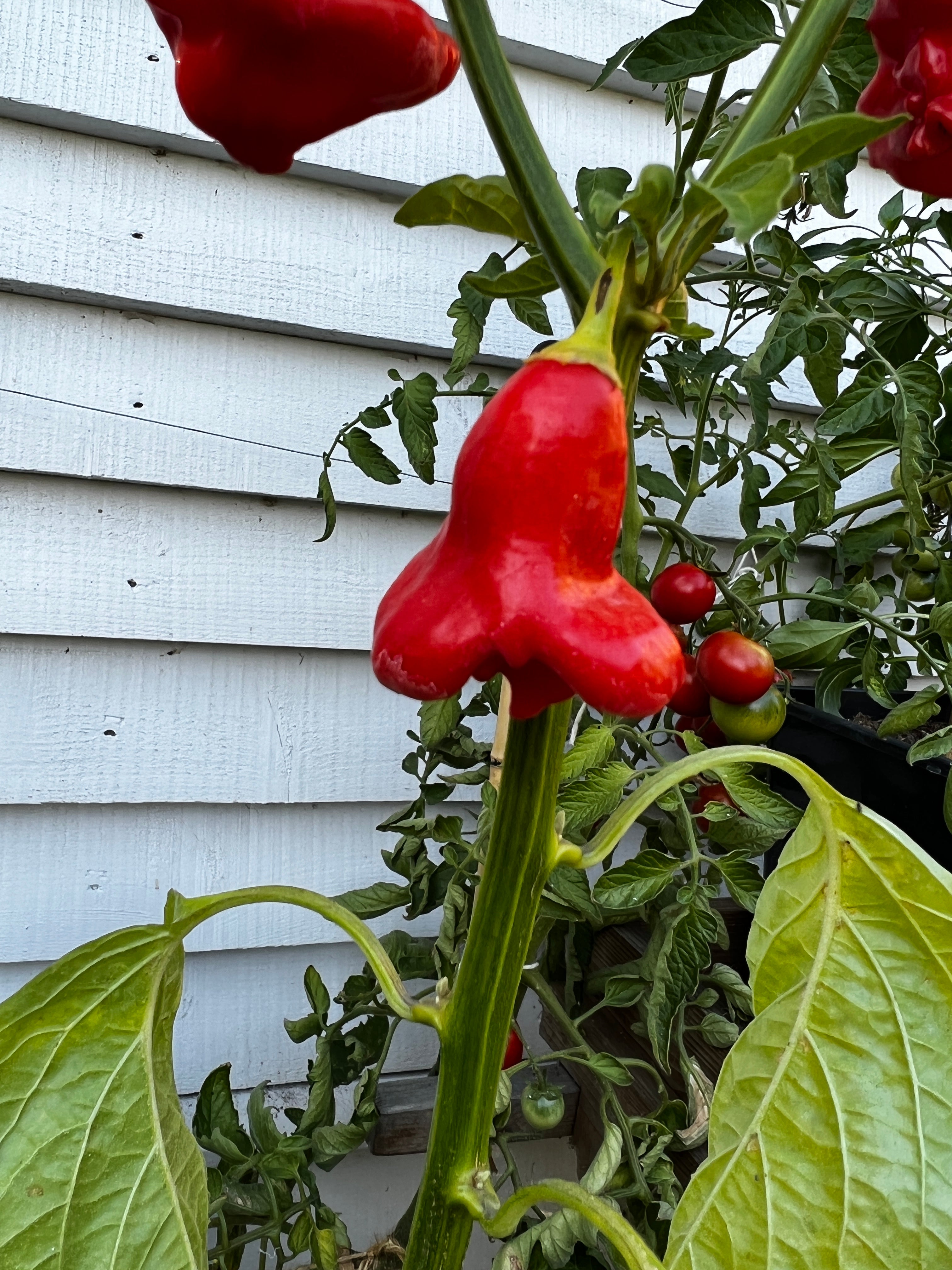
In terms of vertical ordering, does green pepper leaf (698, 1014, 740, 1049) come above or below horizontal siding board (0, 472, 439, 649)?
below

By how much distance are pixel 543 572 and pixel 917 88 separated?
26 centimetres

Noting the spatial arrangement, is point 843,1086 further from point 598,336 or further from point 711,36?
point 711,36

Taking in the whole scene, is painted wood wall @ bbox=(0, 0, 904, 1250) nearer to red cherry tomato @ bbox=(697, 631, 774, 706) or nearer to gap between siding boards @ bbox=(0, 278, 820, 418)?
gap between siding boards @ bbox=(0, 278, 820, 418)

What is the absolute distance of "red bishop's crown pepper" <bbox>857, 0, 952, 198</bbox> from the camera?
13.2 inches

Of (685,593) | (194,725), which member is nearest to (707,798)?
(685,593)

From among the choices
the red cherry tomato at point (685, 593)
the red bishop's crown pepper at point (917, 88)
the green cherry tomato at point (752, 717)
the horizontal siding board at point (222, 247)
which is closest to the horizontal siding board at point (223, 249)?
the horizontal siding board at point (222, 247)

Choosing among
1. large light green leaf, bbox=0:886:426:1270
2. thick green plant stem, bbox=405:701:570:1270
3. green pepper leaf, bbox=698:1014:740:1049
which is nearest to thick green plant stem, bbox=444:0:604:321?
thick green plant stem, bbox=405:701:570:1270

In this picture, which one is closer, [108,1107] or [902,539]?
[108,1107]

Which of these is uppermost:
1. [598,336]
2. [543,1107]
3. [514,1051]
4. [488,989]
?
[598,336]

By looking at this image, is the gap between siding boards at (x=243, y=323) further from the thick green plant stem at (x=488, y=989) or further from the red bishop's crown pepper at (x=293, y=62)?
the thick green plant stem at (x=488, y=989)

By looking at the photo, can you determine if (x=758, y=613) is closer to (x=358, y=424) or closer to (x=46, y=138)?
(x=358, y=424)

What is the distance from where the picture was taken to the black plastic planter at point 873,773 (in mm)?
766

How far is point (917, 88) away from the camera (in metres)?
0.34

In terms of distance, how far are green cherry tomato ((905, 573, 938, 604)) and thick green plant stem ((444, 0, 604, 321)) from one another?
747 millimetres
